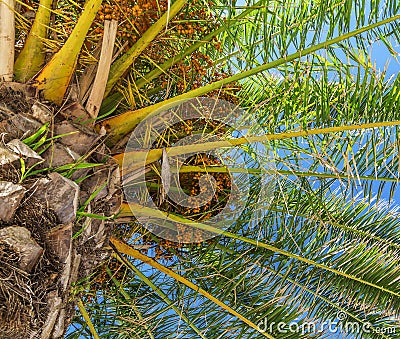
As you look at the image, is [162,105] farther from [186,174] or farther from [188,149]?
[186,174]

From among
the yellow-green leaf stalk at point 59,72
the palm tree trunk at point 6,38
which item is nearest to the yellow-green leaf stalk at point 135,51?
the yellow-green leaf stalk at point 59,72

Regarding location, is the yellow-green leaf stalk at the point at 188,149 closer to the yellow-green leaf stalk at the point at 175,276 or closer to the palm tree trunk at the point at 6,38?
the palm tree trunk at the point at 6,38

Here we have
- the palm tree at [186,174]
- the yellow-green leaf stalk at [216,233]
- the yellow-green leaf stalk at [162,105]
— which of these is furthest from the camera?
the yellow-green leaf stalk at [216,233]

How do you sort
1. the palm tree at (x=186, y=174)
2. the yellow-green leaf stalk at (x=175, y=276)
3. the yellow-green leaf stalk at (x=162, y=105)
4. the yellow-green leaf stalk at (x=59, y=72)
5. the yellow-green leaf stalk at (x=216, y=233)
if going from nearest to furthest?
the palm tree at (x=186, y=174) → the yellow-green leaf stalk at (x=59, y=72) → the yellow-green leaf stalk at (x=162, y=105) → the yellow-green leaf stalk at (x=216, y=233) → the yellow-green leaf stalk at (x=175, y=276)

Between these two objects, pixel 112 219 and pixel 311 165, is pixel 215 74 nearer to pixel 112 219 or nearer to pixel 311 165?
pixel 311 165

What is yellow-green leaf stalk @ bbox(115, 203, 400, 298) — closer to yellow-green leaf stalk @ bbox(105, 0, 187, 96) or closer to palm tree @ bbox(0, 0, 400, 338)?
palm tree @ bbox(0, 0, 400, 338)

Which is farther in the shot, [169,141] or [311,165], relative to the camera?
[311,165]

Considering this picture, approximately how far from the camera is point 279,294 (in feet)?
9.84

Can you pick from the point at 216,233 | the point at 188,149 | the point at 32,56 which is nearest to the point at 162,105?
the point at 188,149

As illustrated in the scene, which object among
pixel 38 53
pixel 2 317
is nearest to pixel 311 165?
pixel 38 53

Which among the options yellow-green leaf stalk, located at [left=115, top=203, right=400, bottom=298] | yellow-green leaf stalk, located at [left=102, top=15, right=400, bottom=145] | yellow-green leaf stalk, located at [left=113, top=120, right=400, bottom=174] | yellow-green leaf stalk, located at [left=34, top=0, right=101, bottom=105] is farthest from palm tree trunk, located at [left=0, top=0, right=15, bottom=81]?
yellow-green leaf stalk, located at [left=115, top=203, right=400, bottom=298]

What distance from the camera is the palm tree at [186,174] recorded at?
2018mm

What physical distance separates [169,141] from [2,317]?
3.82 feet

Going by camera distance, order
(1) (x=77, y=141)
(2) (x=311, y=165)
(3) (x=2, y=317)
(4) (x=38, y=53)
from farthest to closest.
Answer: (2) (x=311, y=165) < (4) (x=38, y=53) < (1) (x=77, y=141) < (3) (x=2, y=317)
